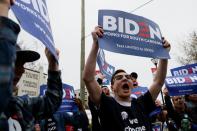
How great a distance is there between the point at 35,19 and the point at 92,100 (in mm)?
1467

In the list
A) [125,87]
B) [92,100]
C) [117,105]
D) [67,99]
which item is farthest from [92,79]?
[67,99]

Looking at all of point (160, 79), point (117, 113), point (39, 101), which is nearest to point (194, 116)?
point (160, 79)

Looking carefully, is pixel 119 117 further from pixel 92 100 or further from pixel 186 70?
pixel 186 70

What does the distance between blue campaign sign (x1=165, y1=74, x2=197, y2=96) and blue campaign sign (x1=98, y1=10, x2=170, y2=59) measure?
137 centimetres

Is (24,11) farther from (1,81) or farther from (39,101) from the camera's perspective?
(1,81)

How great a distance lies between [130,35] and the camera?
4.31 metres

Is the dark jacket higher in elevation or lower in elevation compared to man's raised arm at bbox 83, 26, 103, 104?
lower

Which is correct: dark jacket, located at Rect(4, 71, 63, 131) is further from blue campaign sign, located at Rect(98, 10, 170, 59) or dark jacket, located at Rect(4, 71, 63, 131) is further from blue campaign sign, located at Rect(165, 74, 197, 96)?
blue campaign sign, located at Rect(165, 74, 197, 96)

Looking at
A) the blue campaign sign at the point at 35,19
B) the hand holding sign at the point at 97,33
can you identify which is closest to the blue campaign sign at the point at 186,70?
the hand holding sign at the point at 97,33

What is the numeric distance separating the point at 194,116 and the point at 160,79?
59.1 inches

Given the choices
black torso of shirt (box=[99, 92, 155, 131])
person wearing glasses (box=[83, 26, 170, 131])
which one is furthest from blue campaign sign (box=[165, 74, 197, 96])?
black torso of shirt (box=[99, 92, 155, 131])

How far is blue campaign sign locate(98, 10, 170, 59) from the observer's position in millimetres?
3958

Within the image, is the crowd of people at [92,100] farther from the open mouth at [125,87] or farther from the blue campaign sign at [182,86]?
the blue campaign sign at [182,86]

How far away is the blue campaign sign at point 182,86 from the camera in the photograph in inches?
223
